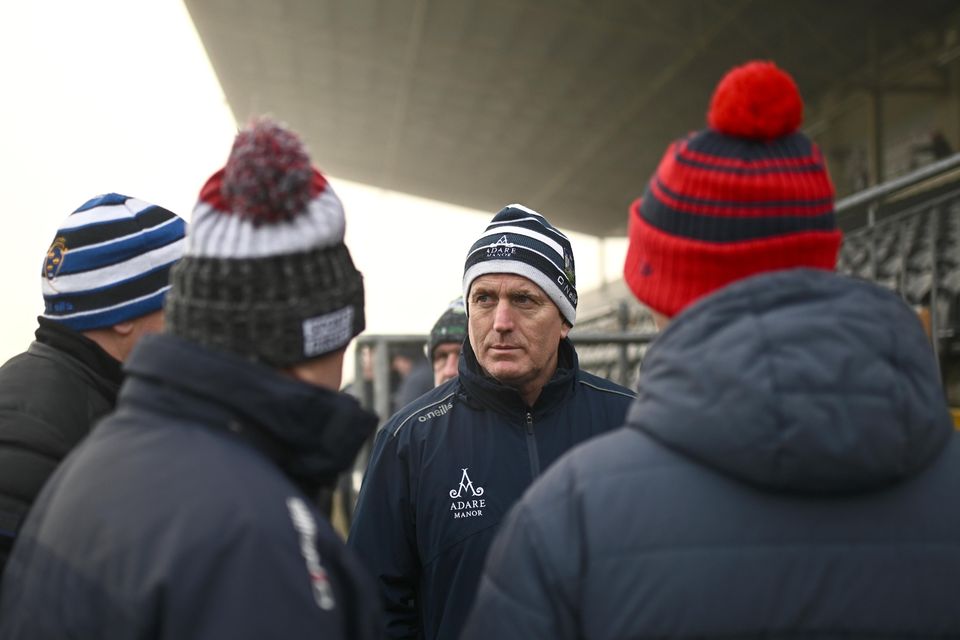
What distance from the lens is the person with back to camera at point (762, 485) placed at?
3.35 ft

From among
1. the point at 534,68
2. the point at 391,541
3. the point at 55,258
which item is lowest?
the point at 391,541

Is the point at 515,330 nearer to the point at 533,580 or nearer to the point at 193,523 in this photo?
the point at 533,580

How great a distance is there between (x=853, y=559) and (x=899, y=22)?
13681 mm

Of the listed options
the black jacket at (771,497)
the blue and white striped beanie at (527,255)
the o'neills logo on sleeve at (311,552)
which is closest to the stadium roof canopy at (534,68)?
the blue and white striped beanie at (527,255)

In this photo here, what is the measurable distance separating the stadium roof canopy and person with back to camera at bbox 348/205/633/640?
9.94m

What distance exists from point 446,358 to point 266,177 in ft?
8.32

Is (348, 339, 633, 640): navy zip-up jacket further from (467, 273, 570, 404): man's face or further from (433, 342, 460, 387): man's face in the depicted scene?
(433, 342, 460, 387): man's face

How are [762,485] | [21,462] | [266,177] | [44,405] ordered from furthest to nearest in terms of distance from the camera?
[44,405], [21,462], [266,177], [762,485]

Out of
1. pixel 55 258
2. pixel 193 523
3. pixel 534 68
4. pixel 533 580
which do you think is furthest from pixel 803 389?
pixel 534 68

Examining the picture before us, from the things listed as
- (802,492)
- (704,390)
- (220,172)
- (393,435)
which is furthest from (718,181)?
(393,435)

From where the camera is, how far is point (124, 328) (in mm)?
1947

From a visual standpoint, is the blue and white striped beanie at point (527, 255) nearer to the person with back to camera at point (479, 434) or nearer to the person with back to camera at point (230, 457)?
the person with back to camera at point (479, 434)

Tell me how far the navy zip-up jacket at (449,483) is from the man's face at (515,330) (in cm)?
11

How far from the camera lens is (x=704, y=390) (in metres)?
1.05
